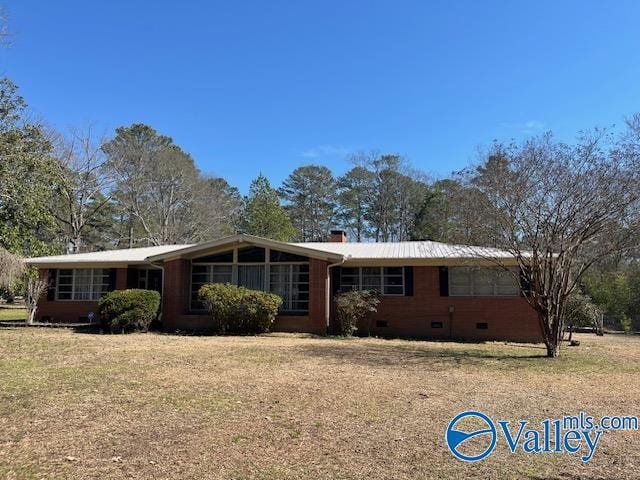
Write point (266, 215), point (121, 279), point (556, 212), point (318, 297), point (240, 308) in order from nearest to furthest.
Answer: point (556, 212), point (240, 308), point (318, 297), point (121, 279), point (266, 215)

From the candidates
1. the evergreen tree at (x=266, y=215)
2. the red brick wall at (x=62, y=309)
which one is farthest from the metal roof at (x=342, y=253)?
the evergreen tree at (x=266, y=215)

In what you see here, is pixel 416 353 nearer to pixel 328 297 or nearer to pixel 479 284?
pixel 328 297

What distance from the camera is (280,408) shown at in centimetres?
638

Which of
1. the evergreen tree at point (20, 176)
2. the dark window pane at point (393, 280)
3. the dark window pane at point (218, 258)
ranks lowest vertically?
the dark window pane at point (393, 280)

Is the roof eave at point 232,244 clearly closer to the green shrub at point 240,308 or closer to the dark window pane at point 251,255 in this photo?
the dark window pane at point 251,255

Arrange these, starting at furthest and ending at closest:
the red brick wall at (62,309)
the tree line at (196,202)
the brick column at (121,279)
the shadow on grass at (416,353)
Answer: the tree line at (196,202) → the red brick wall at (62,309) → the brick column at (121,279) → the shadow on grass at (416,353)

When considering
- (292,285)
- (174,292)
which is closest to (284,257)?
(292,285)

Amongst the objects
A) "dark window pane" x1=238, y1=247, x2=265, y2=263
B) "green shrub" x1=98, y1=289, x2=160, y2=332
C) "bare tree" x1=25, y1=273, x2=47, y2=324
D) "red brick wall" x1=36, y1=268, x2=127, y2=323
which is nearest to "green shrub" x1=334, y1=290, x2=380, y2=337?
"dark window pane" x1=238, y1=247, x2=265, y2=263

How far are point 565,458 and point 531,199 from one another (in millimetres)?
8132

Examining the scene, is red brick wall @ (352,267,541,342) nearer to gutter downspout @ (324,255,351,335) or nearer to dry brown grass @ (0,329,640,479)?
gutter downspout @ (324,255,351,335)

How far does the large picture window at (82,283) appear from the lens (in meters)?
19.6

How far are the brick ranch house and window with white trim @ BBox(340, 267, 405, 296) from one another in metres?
0.03

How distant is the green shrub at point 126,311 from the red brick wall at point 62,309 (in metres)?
3.48

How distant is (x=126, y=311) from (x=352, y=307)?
23.1 ft
